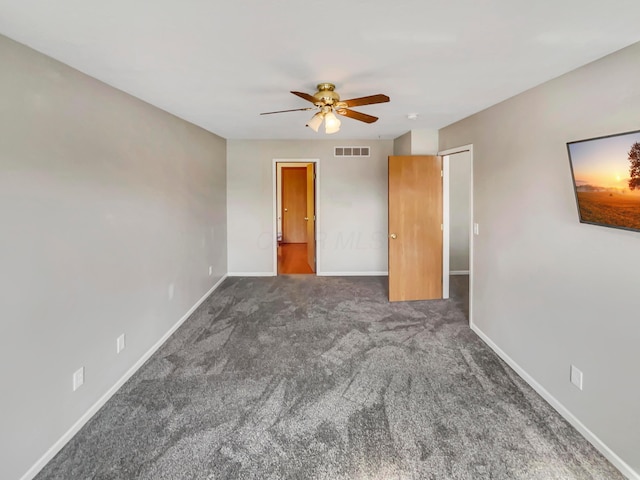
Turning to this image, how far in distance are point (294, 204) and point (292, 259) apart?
2731 millimetres

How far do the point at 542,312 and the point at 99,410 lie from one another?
10.7 feet

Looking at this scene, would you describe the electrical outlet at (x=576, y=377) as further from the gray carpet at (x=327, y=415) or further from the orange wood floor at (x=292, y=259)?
the orange wood floor at (x=292, y=259)

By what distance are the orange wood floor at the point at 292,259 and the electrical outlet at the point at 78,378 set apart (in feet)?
12.8

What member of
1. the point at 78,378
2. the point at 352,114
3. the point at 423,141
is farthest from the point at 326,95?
the point at 78,378

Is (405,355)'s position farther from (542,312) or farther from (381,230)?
(381,230)

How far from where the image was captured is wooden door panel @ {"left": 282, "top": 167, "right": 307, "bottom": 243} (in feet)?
30.7

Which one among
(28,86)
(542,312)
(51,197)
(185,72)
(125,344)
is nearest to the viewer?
(28,86)

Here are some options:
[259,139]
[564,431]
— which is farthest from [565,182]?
[259,139]

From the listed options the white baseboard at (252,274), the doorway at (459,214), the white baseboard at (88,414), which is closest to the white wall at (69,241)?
the white baseboard at (88,414)

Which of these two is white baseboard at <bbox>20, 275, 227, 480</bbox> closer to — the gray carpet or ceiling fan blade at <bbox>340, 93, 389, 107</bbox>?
the gray carpet

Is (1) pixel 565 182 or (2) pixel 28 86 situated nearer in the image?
(2) pixel 28 86

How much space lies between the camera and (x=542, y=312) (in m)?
2.41

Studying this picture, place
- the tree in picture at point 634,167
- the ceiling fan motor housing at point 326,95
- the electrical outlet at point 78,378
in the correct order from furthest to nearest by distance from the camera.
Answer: the ceiling fan motor housing at point 326,95
the electrical outlet at point 78,378
the tree in picture at point 634,167

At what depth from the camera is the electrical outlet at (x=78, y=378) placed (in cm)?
203
